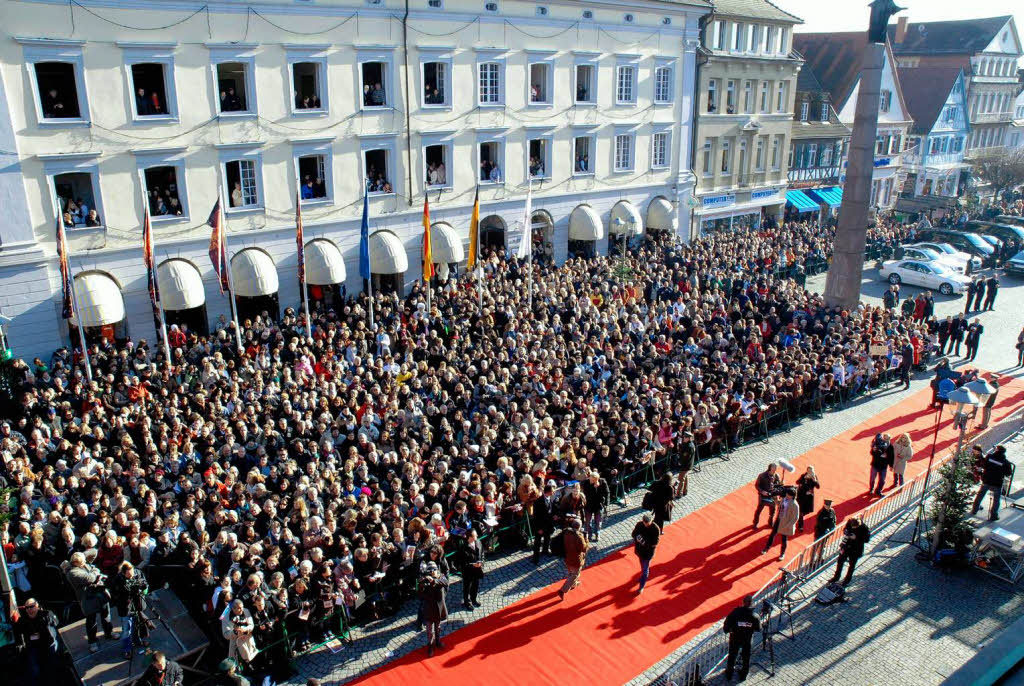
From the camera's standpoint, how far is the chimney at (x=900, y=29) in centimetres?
6228

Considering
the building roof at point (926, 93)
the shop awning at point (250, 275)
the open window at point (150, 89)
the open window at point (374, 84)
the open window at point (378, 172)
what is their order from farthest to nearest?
the building roof at point (926, 93), the open window at point (378, 172), the open window at point (374, 84), the shop awning at point (250, 275), the open window at point (150, 89)

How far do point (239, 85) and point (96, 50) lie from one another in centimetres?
431

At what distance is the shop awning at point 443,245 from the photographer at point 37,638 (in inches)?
743

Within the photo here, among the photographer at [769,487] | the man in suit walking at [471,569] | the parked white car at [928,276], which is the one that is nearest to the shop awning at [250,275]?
the man in suit walking at [471,569]

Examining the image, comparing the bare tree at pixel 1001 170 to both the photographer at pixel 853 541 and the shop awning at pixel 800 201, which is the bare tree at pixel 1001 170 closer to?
the shop awning at pixel 800 201

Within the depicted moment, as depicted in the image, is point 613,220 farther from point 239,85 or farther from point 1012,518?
point 1012,518

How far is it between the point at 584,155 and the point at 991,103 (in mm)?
47653

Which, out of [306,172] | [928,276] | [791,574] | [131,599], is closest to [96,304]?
[306,172]

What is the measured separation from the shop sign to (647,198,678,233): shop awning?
361cm

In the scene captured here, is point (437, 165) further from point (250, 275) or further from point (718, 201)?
point (718, 201)

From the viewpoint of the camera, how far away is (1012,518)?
15055 millimetres

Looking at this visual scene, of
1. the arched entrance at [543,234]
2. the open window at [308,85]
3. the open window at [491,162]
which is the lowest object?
the arched entrance at [543,234]

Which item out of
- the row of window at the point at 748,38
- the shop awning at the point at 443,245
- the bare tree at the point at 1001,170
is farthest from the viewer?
the bare tree at the point at 1001,170

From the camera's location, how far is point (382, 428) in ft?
55.2
